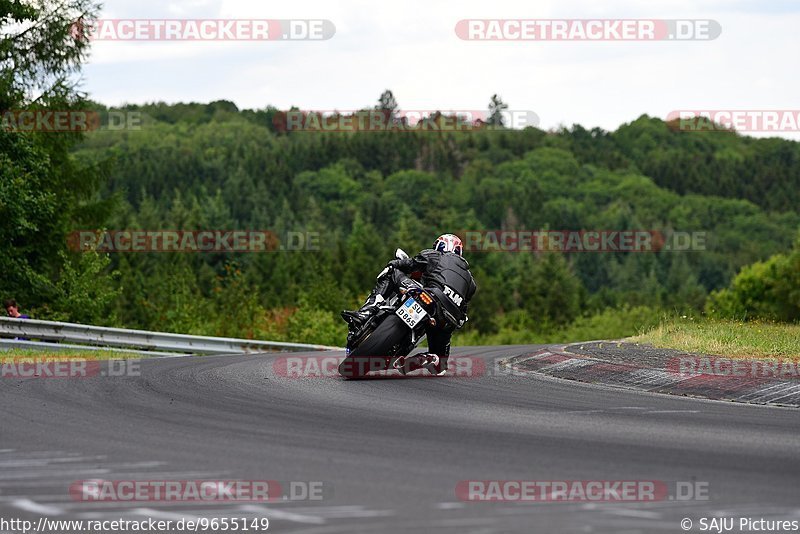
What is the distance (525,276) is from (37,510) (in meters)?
128

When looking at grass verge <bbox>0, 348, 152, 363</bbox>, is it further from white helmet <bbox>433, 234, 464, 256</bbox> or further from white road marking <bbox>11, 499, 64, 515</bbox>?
white road marking <bbox>11, 499, 64, 515</bbox>

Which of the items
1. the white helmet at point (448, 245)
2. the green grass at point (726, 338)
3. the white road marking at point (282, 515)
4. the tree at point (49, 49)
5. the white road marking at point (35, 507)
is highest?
the tree at point (49, 49)

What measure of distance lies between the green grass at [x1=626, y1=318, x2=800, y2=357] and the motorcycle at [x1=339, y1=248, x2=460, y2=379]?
152 inches

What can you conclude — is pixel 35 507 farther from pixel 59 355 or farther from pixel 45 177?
pixel 45 177

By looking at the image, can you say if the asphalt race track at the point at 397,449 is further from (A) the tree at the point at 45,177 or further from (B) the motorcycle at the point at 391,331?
(A) the tree at the point at 45,177

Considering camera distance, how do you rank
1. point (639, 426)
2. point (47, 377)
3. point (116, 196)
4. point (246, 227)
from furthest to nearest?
point (246, 227), point (116, 196), point (47, 377), point (639, 426)

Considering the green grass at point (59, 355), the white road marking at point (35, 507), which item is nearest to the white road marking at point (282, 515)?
the white road marking at point (35, 507)

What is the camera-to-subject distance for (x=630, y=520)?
19.4 feet

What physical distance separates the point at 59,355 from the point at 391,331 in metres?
7.72

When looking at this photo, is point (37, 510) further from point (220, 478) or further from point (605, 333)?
point (605, 333)

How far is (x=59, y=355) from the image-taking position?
61.6 ft

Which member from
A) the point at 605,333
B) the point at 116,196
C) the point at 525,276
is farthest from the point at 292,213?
the point at 116,196

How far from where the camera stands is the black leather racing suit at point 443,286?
1380 cm

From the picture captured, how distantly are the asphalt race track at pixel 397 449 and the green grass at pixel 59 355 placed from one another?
5.56m
